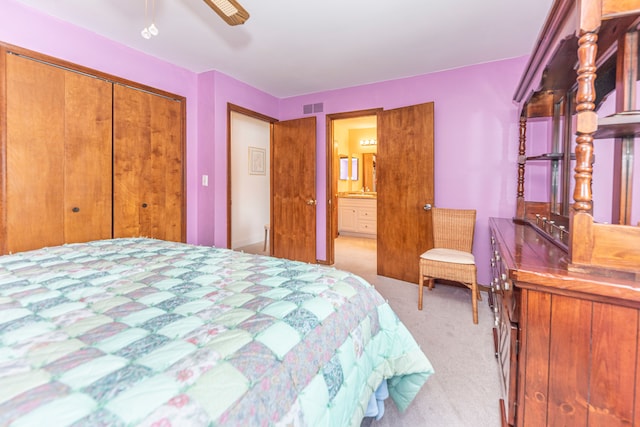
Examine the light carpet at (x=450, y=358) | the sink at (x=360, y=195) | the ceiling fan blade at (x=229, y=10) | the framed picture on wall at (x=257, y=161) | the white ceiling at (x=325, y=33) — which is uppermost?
the white ceiling at (x=325, y=33)

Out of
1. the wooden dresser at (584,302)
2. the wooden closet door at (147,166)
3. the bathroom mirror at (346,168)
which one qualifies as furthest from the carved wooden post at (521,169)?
the bathroom mirror at (346,168)

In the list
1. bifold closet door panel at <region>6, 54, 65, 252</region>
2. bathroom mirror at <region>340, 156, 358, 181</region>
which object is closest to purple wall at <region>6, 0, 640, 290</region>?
bifold closet door panel at <region>6, 54, 65, 252</region>

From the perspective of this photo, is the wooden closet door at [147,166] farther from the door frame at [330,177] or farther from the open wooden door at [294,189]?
the door frame at [330,177]

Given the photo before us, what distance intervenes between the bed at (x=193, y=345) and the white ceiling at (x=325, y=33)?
1.98 metres

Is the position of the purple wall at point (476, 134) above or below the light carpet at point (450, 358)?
above

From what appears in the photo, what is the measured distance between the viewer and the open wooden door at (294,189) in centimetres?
423

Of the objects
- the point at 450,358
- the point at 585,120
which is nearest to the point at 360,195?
the point at 450,358

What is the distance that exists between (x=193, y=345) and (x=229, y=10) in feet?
5.70

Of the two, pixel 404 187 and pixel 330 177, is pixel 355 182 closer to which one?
pixel 330 177

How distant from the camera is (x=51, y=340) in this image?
786 mm

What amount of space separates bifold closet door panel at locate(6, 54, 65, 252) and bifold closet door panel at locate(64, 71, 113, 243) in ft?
0.18

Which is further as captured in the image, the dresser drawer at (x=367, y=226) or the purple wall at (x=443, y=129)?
the dresser drawer at (x=367, y=226)

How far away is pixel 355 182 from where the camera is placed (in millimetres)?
7648

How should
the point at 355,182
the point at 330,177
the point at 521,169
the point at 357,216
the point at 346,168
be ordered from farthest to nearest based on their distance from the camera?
the point at 355,182 < the point at 346,168 < the point at 357,216 < the point at 330,177 < the point at 521,169
